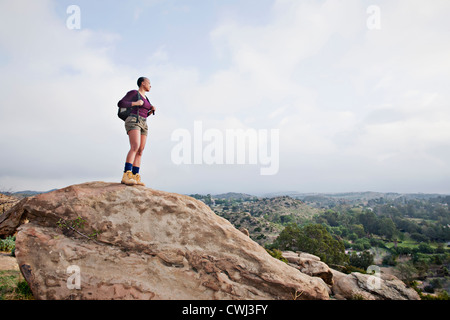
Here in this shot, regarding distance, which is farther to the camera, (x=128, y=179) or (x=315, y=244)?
(x=315, y=244)

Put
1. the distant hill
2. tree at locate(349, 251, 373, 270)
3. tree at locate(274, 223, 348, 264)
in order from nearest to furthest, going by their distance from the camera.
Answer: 1. tree at locate(274, 223, 348, 264)
2. tree at locate(349, 251, 373, 270)
3. the distant hill

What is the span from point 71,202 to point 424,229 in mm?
137802

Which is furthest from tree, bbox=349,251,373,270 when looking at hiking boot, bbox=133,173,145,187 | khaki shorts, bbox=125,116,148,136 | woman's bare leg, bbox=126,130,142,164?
khaki shorts, bbox=125,116,148,136

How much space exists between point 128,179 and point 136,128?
1.73m

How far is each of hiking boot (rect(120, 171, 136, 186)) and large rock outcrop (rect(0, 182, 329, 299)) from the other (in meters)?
0.20

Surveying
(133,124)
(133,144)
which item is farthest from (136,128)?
(133,144)

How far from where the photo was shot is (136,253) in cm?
565

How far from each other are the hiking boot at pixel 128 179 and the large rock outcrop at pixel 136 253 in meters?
0.20

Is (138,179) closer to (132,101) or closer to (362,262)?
(132,101)

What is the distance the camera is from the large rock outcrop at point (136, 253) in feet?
16.5

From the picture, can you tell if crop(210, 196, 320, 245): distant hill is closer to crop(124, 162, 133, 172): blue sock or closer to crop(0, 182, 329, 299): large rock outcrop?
crop(0, 182, 329, 299): large rock outcrop

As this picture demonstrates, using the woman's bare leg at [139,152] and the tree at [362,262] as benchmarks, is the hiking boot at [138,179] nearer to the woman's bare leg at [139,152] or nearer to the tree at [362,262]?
the woman's bare leg at [139,152]

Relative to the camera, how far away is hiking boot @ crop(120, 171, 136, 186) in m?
6.80
